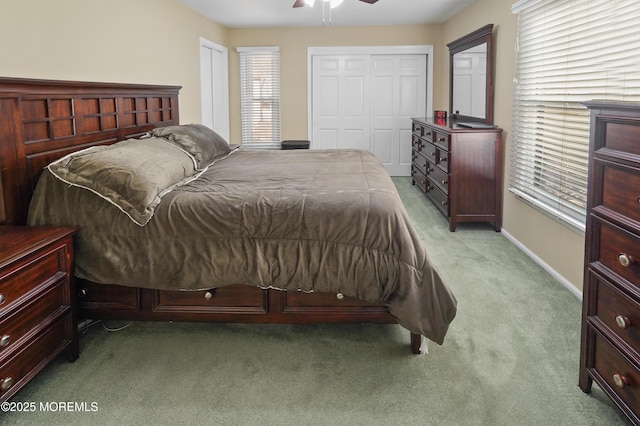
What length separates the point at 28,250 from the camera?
2.08 meters

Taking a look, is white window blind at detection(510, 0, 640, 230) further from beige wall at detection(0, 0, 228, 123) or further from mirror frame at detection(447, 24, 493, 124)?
beige wall at detection(0, 0, 228, 123)

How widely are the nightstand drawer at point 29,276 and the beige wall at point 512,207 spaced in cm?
304

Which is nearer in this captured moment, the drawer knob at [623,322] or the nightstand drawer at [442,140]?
the drawer knob at [623,322]

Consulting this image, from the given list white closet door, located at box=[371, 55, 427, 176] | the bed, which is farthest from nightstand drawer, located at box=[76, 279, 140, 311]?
white closet door, located at box=[371, 55, 427, 176]

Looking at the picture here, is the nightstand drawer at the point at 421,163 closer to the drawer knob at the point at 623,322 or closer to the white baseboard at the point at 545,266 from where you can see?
the white baseboard at the point at 545,266

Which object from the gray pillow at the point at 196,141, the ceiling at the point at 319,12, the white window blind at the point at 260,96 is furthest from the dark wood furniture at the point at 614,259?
the white window blind at the point at 260,96

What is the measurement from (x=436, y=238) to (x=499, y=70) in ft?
5.84

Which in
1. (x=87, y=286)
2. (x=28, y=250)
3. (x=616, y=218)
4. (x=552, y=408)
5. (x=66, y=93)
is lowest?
(x=552, y=408)

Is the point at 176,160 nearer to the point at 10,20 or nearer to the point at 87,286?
the point at 87,286

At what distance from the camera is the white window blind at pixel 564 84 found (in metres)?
2.87

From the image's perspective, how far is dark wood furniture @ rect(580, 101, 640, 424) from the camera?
1743mm

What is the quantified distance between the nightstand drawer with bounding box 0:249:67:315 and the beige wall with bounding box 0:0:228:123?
1247 millimetres

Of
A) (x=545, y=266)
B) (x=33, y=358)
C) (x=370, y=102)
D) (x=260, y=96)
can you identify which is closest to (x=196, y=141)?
(x=33, y=358)

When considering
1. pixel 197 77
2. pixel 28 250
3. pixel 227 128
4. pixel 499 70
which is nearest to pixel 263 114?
pixel 227 128
